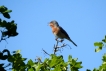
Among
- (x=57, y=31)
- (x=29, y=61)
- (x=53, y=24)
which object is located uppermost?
(x=53, y=24)

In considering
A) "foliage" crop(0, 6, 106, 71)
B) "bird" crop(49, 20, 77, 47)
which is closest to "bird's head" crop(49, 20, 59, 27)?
"bird" crop(49, 20, 77, 47)

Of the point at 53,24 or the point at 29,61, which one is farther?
the point at 53,24

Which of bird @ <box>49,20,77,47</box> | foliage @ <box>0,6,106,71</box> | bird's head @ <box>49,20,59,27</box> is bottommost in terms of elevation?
foliage @ <box>0,6,106,71</box>

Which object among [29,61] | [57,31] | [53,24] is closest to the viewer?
[29,61]

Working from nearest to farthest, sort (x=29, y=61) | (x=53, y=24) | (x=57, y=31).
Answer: (x=29, y=61)
(x=57, y=31)
(x=53, y=24)

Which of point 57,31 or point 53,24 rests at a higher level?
point 53,24

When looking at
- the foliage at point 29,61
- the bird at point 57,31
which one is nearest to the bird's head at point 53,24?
the bird at point 57,31

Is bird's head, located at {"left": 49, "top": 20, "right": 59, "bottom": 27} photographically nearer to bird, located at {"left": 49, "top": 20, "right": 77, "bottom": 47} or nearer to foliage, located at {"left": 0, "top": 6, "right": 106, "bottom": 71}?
bird, located at {"left": 49, "top": 20, "right": 77, "bottom": 47}

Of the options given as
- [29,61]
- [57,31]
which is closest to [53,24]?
[57,31]

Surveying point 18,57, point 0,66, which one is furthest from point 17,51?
point 0,66

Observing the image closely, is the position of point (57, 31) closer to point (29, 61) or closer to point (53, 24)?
point (53, 24)

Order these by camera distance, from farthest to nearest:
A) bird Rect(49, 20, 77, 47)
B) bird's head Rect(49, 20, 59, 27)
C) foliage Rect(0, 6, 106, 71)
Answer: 1. bird's head Rect(49, 20, 59, 27)
2. bird Rect(49, 20, 77, 47)
3. foliage Rect(0, 6, 106, 71)

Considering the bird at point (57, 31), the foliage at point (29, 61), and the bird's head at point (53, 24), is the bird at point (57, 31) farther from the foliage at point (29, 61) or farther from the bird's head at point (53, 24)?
the foliage at point (29, 61)

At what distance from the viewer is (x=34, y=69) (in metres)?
2.63
